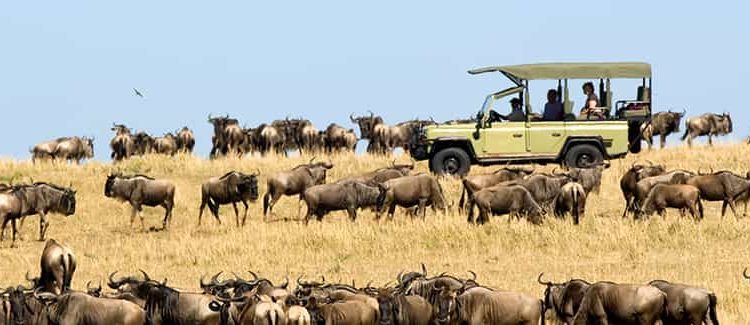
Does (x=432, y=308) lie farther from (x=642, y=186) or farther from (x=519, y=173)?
(x=519, y=173)

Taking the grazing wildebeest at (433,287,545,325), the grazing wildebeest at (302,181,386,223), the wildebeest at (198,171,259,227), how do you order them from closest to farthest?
the grazing wildebeest at (433,287,545,325) < the grazing wildebeest at (302,181,386,223) < the wildebeest at (198,171,259,227)

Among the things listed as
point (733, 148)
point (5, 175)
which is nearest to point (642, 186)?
point (733, 148)

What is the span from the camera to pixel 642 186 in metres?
27.9

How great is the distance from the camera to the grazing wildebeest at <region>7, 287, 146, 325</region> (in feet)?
55.8

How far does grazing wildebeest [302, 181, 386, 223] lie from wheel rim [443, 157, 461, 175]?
4753 millimetres

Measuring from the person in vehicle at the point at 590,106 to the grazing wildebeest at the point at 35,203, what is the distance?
10.9m

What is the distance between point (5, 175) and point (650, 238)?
1674 centimetres

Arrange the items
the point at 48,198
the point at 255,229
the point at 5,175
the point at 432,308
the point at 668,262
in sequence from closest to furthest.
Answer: the point at 432,308
the point at 668,262
the point at 255,229
the point at 48,198
the point at 5,175

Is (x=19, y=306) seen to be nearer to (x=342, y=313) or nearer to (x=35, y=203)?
(x=342, y=313)

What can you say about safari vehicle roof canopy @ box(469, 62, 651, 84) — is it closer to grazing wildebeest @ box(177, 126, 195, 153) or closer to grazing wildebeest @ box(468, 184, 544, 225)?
grazing wildebeest @ box(468, 184, 544, 225)

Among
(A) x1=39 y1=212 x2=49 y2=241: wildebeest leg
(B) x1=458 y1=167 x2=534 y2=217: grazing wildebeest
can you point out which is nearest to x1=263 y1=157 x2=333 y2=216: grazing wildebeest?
(B) x1=458 y1=167 x2=534 y2=217: grazing wildebeest

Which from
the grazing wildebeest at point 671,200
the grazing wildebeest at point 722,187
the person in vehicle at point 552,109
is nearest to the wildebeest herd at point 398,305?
the grazing wildebeest at point 671,200

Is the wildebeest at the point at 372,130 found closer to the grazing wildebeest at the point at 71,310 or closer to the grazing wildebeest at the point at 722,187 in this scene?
the grazing wildebeest at the point at 722,187

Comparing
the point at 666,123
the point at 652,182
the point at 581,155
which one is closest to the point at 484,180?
the point at 652,182
